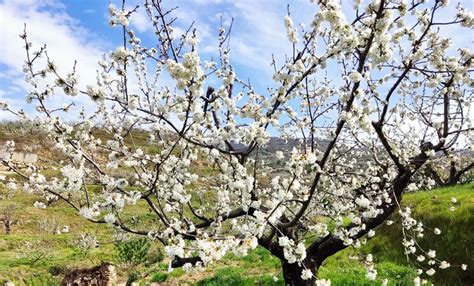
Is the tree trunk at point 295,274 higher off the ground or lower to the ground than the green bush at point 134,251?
lower

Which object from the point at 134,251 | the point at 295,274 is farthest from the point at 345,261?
the point at 134,251

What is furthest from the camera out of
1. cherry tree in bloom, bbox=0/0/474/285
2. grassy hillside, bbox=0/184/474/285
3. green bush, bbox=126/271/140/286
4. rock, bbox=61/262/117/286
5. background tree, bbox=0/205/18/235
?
background tree, bbox=0/205/18/235

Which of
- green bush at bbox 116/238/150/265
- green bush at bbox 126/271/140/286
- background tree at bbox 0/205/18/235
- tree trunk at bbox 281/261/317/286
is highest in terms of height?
background tree at bbox 0/205/18/235

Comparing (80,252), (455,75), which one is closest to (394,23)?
(455,75)

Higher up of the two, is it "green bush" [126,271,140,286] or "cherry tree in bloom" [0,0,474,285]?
"cherry tree in bloom" [0,0,474,285]

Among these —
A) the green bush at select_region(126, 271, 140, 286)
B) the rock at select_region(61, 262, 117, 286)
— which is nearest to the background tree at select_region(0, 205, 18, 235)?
the rock at select_region(61, 262, 117, 286)

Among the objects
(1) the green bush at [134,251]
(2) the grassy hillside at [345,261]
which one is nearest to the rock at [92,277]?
(2) the grassy hillside at [345,261]

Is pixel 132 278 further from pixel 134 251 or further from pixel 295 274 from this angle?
pixel 295 274

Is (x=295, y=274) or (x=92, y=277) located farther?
(x=92, y=277)

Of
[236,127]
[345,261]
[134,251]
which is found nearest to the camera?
[236,127]

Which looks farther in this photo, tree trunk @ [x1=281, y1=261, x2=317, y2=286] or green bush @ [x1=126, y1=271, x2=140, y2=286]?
green bush @ [x1=126, y1=271, x2=140, y2=286]

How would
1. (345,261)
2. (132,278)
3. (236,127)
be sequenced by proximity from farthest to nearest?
(132,278) → (345,261) → (236,127)

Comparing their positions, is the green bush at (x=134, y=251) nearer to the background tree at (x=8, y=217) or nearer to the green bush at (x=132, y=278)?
the green bush at (x=132, y=278)

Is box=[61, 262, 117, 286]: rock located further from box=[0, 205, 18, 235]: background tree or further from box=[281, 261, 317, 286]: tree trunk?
box=[0, 205, 18, 235]: background tree
